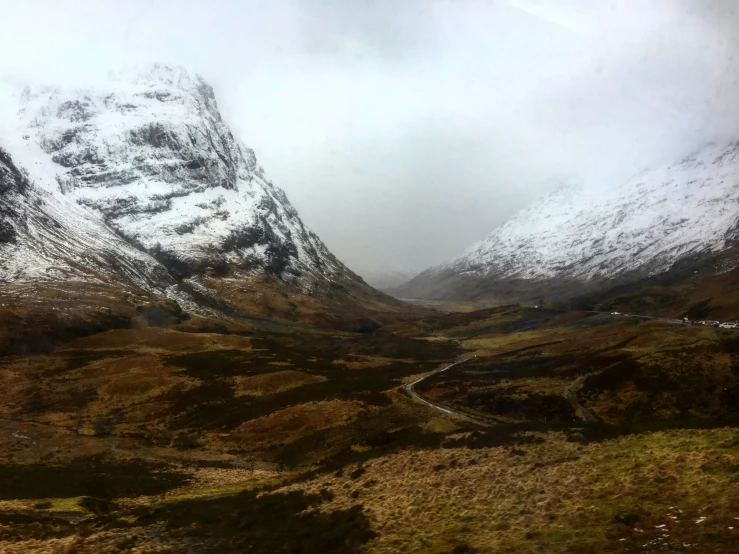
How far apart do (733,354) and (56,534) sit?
6045 cm

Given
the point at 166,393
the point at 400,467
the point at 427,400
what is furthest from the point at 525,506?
the point at 166,393

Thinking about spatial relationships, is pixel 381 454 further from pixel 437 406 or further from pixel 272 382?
pixel 272 382

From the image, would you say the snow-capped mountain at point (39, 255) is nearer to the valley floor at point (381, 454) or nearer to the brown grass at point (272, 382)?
the valley floor at point (381, 454)

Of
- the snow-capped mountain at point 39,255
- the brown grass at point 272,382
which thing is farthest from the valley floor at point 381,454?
the snow-capped mountain at point 39,255

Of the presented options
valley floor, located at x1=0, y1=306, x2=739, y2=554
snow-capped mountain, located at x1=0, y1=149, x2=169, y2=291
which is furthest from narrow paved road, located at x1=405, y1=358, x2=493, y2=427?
snow-capped mountain, located at x1=0, y1=149, x2=169, y2=291

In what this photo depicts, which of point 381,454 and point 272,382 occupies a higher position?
point 272,382

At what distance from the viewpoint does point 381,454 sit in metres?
37.9

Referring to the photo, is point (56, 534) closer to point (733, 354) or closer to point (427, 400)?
point (427, 400)

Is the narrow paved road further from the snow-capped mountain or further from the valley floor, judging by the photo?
the snow-capped mountain

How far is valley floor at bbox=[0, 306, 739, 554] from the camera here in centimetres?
2248

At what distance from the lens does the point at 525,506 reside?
24.1 metres

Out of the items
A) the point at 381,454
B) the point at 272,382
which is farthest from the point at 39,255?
the point at 381,454

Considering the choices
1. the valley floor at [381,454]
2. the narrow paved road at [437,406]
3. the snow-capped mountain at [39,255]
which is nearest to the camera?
the valley floor at [381,454]

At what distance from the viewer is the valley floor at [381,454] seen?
22484 millimetres
